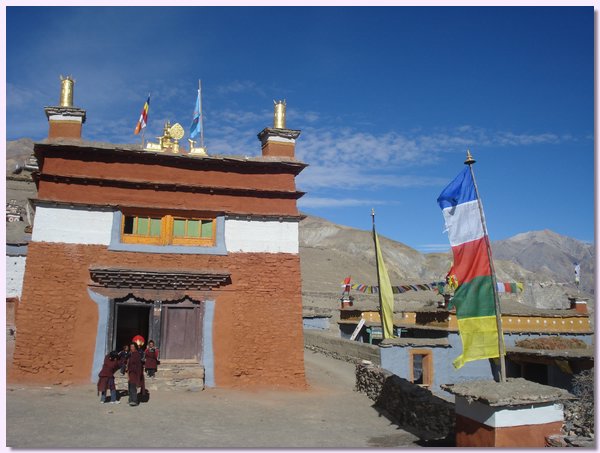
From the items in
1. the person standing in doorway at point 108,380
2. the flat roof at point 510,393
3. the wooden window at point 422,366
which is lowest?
the wooden window at point 422,366

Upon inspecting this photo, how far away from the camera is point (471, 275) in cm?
898

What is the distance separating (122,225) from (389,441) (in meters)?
9.46

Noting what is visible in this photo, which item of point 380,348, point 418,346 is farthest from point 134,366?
point 418,346

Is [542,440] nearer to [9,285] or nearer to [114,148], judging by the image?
[114,148]

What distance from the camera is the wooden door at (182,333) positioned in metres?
15.3

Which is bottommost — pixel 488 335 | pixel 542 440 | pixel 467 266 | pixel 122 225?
pixel 542 440

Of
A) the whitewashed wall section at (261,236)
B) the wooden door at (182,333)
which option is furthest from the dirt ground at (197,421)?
the whitewashed wall section at (261,236)

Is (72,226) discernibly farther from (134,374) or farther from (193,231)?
(134,374)

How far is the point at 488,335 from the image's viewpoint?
8.84 m

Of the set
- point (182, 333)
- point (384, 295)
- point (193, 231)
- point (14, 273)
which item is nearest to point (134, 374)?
point (182, 333)

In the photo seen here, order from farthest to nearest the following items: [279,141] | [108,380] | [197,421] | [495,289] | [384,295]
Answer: [384,295]
[279,141]
[108,380]
[197,421]
[495,289]

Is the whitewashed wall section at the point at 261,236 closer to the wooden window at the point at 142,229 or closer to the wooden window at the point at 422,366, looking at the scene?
the wooden window at the point at 142,229

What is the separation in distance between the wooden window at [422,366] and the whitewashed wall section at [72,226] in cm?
1271

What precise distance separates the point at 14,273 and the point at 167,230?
9665mm
